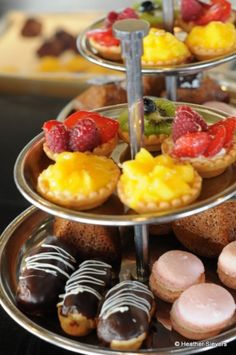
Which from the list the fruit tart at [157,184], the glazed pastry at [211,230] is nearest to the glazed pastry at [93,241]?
the glazed pastry at [211,230]

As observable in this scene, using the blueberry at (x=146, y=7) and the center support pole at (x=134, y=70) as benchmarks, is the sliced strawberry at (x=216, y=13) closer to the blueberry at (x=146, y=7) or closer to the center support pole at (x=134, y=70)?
the blueberry at (x=146, y=7)

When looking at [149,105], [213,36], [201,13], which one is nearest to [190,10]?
[201,13]

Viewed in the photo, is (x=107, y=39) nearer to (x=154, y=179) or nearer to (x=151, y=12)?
(x=151, y=12)

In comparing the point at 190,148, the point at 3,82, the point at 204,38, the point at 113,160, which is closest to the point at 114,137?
the point at 113,160

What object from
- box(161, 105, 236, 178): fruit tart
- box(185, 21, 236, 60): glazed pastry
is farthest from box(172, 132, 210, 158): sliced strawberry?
box(185, 21, 236, 60): glazed pastry

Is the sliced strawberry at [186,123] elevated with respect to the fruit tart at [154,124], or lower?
elevated

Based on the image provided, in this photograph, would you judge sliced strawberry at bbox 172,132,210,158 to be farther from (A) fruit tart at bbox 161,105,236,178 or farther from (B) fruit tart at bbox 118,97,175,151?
(B) fruit tart at bbox 118,97,175,151
